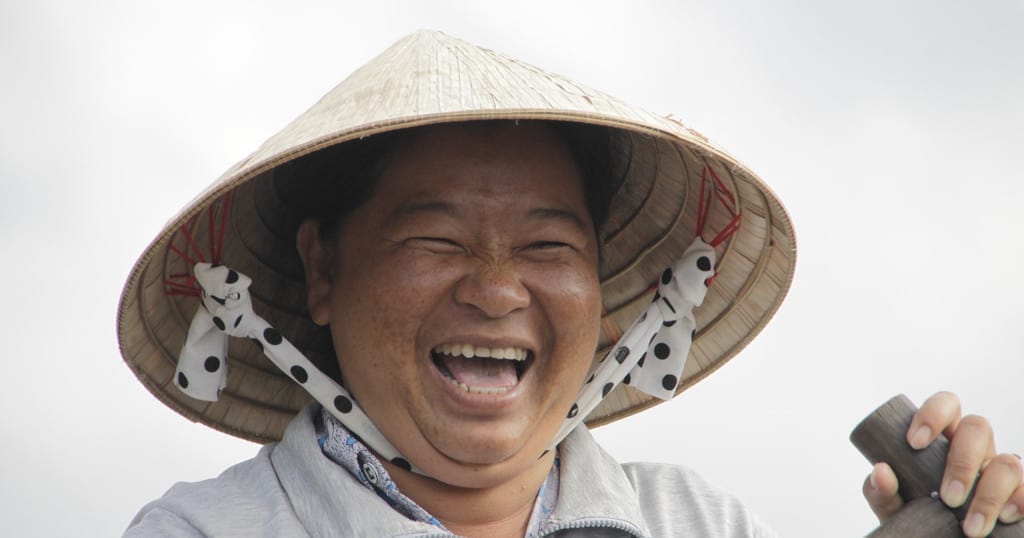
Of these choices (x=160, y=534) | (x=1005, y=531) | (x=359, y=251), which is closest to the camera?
(x=1005, y=531)

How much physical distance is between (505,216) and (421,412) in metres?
0.43

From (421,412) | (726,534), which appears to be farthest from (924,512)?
(421,412)

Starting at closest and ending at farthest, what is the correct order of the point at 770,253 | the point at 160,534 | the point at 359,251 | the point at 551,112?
the point at 551,112 → the point at 160,534 → the point at 359,251 → the point at 770,253

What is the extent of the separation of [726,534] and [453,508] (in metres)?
0.64

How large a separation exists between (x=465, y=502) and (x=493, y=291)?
466mm

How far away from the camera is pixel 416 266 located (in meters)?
2.61

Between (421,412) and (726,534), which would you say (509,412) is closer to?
(421,412)

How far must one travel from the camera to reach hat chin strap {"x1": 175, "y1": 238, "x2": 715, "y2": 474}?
2.72 meters

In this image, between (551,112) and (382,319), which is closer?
(551,112)

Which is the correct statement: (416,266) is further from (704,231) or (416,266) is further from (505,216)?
(704,231)

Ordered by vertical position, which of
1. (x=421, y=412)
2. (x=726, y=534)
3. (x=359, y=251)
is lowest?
(x=726, y=534)

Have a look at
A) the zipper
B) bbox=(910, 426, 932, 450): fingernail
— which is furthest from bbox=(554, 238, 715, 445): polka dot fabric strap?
bbox=(910, 426, 932, 450): fingernail

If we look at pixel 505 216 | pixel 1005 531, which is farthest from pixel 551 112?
pixel 1005 531

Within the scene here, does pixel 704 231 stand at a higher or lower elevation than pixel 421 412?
higher
